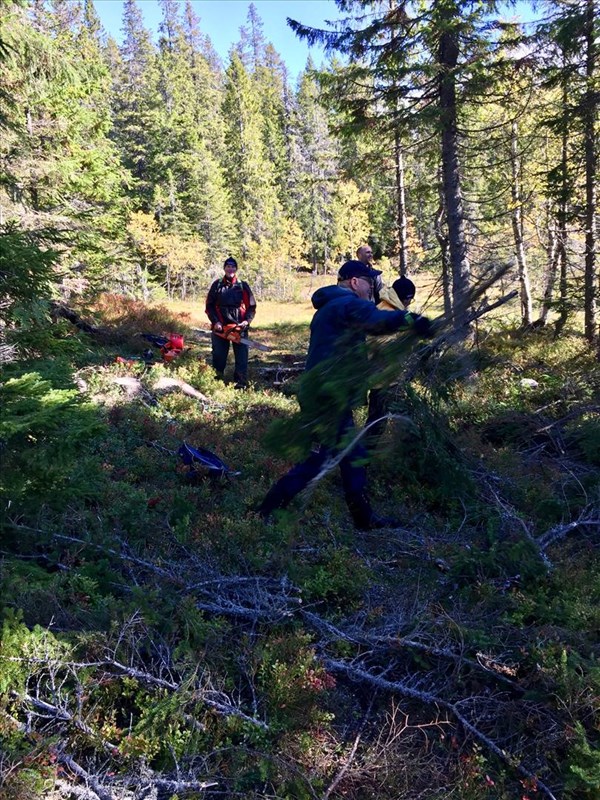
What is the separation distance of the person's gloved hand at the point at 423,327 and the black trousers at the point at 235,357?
7263 mm

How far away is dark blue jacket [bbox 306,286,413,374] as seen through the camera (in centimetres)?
306

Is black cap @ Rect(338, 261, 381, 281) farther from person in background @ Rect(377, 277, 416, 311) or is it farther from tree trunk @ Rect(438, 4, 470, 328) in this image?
tree trunk @ Rect(438, 4, 470, 328)

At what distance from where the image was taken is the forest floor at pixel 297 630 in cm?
262

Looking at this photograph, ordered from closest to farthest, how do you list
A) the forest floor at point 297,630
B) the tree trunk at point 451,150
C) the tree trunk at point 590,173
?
1. the forest floor at point 297,630
2. the tree trunk at point 590,173
3. the tree trunk at point 451,150

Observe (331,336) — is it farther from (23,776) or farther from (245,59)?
(245,59)

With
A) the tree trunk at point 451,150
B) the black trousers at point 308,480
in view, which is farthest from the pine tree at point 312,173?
the black trousers at point 308,480

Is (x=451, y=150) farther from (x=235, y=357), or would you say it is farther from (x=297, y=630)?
(x=297, y=630)

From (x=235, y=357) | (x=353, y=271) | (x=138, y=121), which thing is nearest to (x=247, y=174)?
(x=138, y=121)

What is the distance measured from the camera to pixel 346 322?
3.84 m

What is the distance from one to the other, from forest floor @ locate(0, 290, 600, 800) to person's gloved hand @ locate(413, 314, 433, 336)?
14 cm

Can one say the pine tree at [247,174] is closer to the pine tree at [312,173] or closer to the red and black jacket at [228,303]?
the pine tree at [312,173]

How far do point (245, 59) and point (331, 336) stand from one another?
90083 millimetres

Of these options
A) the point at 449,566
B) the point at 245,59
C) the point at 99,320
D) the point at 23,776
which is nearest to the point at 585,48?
the point at 449,566

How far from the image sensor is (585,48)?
36.5 feet
